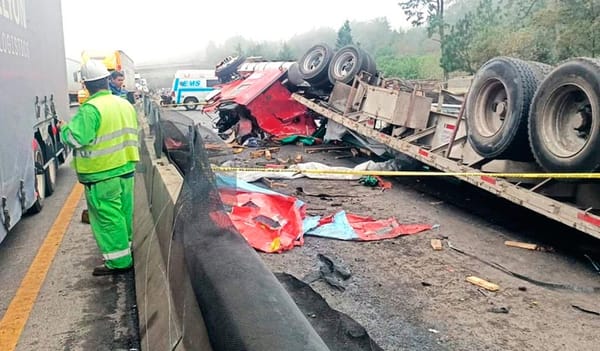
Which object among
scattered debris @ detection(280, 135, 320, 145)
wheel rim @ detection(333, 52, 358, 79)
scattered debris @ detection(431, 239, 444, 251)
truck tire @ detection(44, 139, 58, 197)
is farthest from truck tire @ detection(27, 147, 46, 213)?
scattered debris @ detection(280, 135, 320, 145)

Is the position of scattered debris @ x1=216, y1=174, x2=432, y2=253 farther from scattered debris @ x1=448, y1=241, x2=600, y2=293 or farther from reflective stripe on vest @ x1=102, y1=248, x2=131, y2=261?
scattered debris @ x1=448, y1=241, x2=600, y2=293

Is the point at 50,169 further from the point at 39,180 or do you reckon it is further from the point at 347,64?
the point at 347,64

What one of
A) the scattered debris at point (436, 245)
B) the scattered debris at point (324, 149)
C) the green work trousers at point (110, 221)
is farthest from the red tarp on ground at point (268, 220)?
the scattered debris at point (324, 149)

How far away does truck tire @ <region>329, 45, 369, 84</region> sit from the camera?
11.4 m

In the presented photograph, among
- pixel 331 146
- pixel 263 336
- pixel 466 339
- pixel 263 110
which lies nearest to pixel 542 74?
pixel 466 339

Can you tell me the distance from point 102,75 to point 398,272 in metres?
3.09

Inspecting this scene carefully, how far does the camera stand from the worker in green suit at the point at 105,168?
4.82 m

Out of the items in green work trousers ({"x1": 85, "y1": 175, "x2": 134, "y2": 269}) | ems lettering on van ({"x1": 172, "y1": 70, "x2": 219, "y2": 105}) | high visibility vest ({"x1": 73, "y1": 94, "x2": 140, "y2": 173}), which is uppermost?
high visibility vest ({"x1": 73, "y1": 94, "x2": 140, "y2": 173})

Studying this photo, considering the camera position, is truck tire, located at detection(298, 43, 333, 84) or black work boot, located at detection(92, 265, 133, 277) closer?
black work boot, located at detection(92, 265, 133, 277)

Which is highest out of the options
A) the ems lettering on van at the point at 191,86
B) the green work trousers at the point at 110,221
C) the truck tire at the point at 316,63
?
the truck tire at the point at 316,63

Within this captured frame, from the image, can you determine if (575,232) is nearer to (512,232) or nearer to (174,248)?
(512,232)

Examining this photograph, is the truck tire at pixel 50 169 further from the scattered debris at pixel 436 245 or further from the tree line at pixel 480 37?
the tree line at pixel 480 37

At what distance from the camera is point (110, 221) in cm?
485

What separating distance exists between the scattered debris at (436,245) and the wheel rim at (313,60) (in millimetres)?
7661
